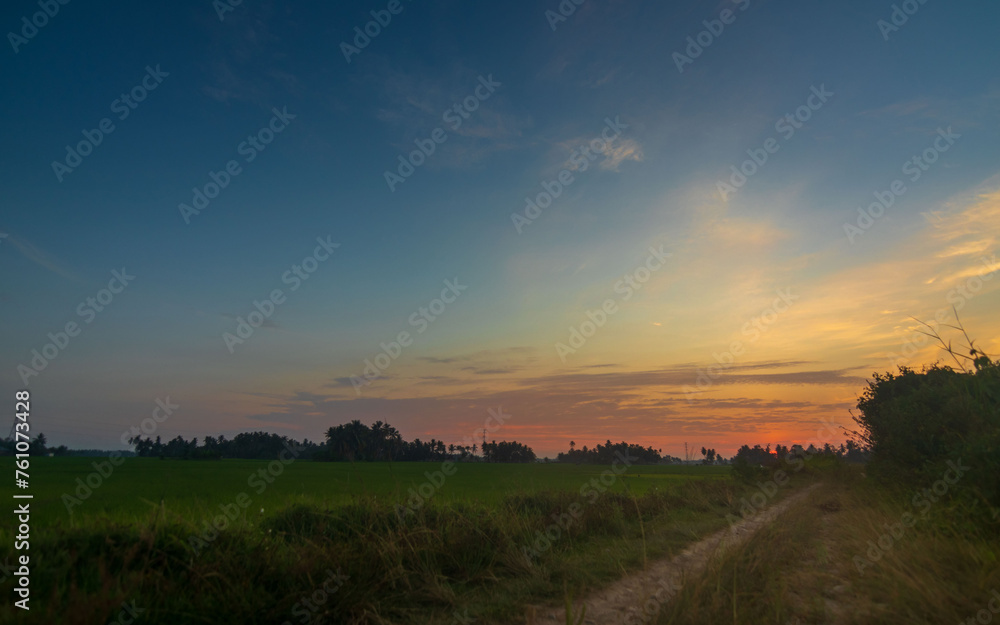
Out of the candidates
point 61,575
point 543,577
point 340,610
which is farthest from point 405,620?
point 61,575

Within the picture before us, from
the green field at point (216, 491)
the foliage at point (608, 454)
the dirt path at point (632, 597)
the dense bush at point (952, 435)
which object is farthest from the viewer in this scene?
the foliage at point (608, 454)

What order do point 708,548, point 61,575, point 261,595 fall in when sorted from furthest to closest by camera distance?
1. point 708,548
2. point 261,595
3. point 61,575

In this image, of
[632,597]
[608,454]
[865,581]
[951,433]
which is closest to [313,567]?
[632,597]

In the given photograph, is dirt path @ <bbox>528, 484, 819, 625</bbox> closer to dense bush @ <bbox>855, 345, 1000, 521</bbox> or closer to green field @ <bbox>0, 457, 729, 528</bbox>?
green field @ <bbox>0, 457, 729, 528</bbox>

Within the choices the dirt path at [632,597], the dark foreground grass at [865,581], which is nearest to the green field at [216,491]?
the dirt path at [632,597]

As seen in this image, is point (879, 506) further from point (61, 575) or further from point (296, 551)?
point (61, 575)

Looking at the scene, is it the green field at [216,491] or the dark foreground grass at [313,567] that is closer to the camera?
the dark foreground grass at [313,567]

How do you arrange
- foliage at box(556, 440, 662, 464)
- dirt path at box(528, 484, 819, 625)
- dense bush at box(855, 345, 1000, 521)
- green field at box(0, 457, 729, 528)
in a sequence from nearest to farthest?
1. dirt path at box(528, 484, 819, 625)
2. dense bush at box(855, 345, 1000, 521)
3. green field at box(0, 457, 729, 528)
4. foliage at box(556, 440, 662, 464)

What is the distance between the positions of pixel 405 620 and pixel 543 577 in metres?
2.12

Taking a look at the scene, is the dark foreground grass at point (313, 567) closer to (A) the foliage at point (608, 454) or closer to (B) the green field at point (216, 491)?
(B) the green field at point (216, 491)

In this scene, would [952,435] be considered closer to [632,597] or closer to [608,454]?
[632,597]

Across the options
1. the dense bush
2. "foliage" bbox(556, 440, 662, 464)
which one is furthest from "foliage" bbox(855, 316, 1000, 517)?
"foliage" bbox(556, 440, 662, 464)

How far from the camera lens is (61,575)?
437cm

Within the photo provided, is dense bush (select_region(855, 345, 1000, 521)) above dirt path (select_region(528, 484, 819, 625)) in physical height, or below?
above
